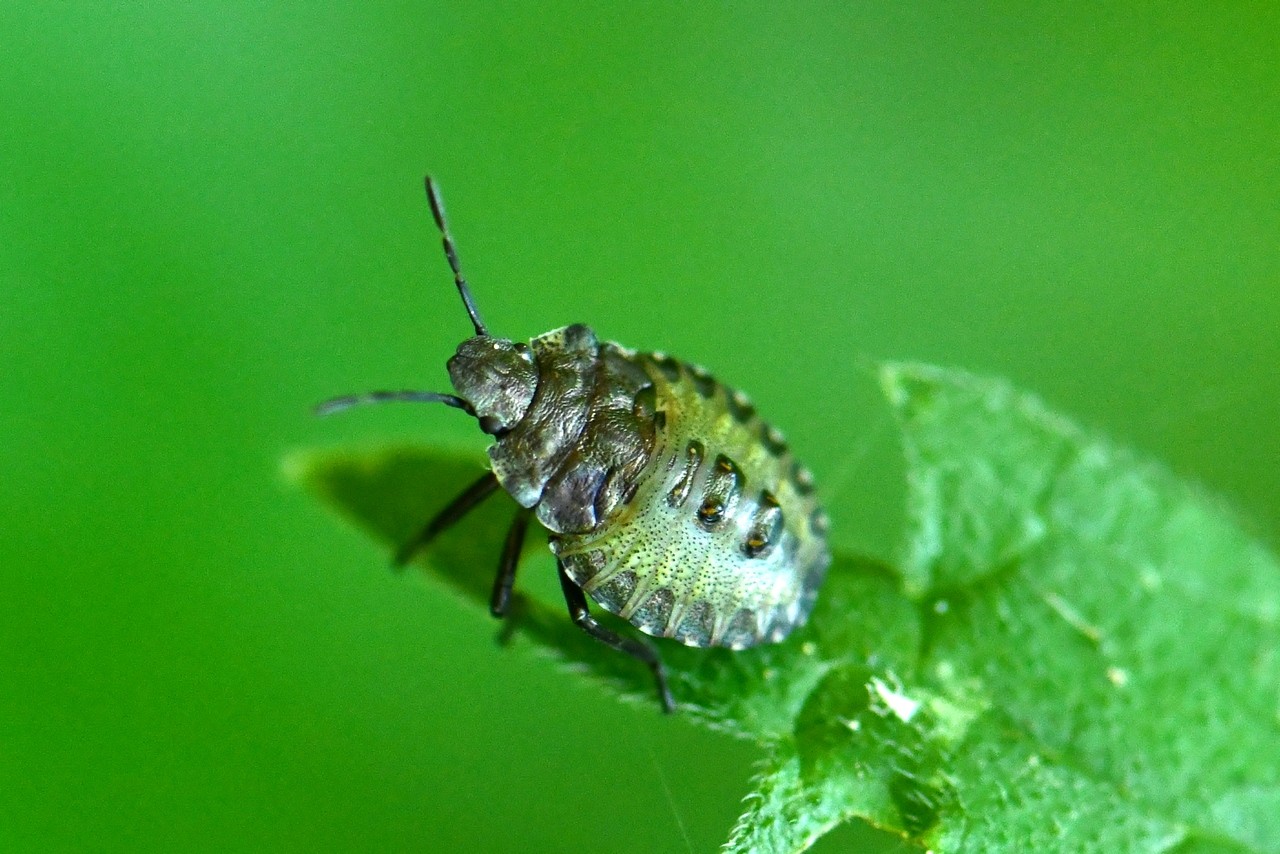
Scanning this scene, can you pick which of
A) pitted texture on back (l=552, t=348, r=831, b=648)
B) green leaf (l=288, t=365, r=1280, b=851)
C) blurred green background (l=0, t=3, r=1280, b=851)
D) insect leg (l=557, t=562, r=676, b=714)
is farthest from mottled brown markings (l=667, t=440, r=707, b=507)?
blurred green background (l=0, t=3, r=1280, b=851)

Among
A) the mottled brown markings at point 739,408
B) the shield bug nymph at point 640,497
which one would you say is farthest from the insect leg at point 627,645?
the mottled brown markings at point 739,408

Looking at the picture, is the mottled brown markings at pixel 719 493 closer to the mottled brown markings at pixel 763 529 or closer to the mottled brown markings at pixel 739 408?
the mottled brown markings at pixel 763 529

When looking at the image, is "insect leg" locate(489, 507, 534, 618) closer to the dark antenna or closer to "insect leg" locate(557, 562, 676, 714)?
"insect leg" locate(557, 562, 676, 714)

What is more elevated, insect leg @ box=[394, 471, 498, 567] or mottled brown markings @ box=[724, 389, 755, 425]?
mottled brown markings @ box=[724, 389, 755, 425]

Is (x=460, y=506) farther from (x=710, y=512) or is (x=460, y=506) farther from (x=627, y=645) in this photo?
(x=710, y=512)

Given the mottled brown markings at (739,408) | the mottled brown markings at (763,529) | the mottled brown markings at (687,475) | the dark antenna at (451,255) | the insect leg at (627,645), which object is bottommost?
the insect leg at (627,645)

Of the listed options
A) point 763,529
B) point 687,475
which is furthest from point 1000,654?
point 687,475
